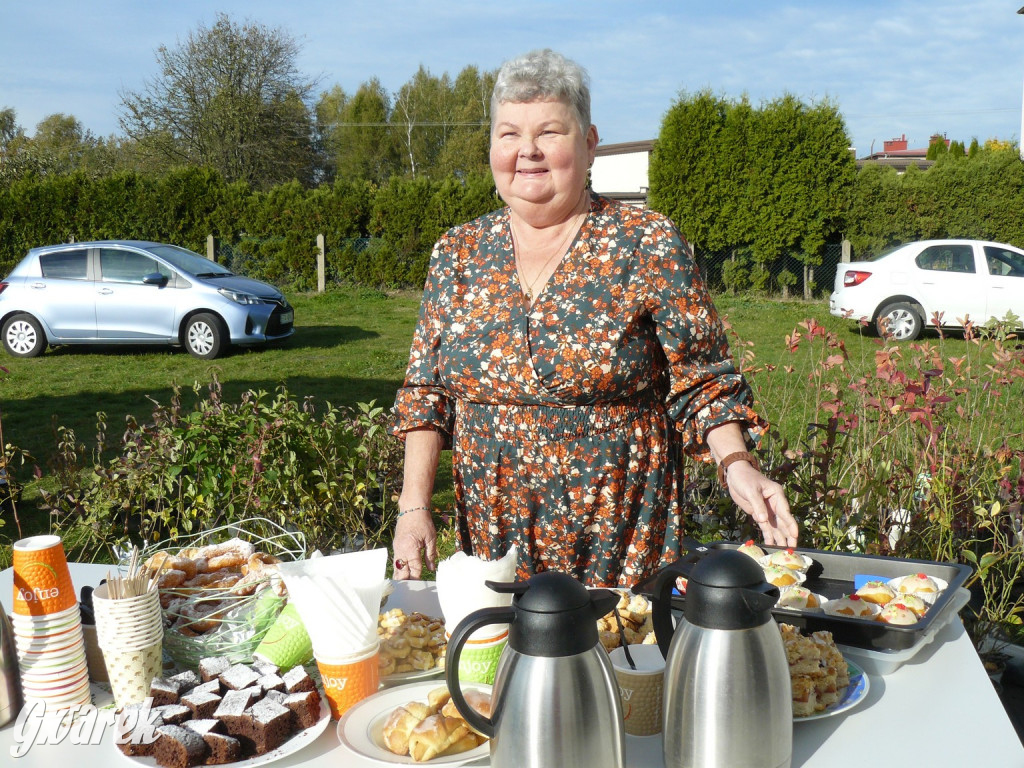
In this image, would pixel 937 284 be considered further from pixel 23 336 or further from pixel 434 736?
pixel 434 736

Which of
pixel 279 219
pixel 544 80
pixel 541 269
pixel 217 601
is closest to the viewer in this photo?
pixel 217 601

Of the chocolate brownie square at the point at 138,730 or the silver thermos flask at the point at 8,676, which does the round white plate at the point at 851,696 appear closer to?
the chocolate brownie square at the point at 138,730

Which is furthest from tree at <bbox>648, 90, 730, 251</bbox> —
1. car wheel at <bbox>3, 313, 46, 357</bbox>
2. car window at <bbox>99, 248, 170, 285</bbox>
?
car wheel at <bbox>3, 313, 46, 357</bbox>

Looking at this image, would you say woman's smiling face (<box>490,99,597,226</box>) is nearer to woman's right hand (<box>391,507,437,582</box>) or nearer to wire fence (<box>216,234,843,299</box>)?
woman's right hand (<box>391,507,437,582</box>)

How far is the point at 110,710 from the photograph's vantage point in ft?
4.86

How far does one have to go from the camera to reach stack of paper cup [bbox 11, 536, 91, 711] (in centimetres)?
141

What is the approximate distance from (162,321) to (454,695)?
1069 centimetres

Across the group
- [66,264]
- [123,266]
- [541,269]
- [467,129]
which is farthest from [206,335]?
[467,129]

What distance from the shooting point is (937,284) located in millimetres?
11906

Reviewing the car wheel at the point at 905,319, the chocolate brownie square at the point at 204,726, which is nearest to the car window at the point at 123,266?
the car wheel at the point at 905,319

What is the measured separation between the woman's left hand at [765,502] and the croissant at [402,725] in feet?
2.77

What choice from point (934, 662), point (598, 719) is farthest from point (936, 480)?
point (598, 719)

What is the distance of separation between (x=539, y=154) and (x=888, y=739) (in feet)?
4.53

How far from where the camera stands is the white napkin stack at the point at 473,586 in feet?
4.51
